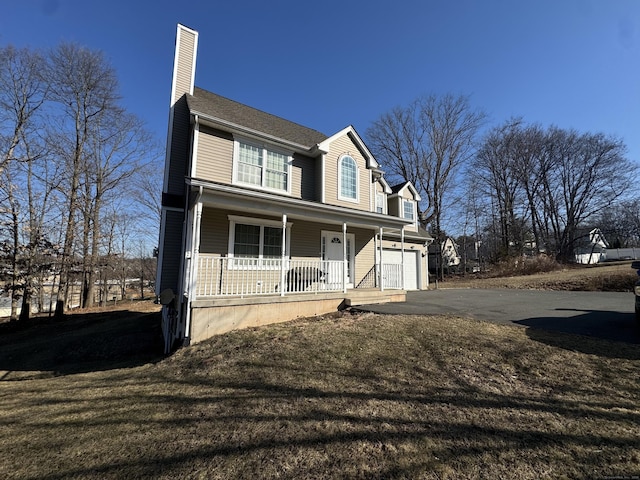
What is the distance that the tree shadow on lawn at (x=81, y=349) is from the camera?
7.41 meters

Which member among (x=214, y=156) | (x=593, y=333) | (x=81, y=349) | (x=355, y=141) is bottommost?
(x=81, y=349)

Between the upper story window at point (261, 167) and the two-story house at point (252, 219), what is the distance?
0.04 meters

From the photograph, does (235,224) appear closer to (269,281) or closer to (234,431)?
(269,281)

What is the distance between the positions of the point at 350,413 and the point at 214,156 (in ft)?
28.7

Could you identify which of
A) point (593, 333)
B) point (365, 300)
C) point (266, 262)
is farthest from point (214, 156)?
point (593, 333)

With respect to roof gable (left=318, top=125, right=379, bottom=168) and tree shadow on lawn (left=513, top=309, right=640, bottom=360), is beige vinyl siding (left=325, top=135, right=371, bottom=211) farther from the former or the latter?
tree shadow on lawn (left=513, top=309, right=640, bottom=360)

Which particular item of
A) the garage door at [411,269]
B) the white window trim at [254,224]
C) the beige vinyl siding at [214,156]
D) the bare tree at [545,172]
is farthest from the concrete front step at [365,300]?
the bare tree at [545,172]

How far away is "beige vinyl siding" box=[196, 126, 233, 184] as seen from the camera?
9281 mm

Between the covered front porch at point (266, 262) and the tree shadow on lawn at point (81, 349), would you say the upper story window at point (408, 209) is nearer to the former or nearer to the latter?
the covered front porch at point (266, 262)

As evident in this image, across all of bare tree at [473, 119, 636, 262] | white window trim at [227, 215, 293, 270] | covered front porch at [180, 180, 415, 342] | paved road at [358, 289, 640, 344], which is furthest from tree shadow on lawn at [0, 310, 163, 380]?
bare tree at [473, 119, 636, 262]

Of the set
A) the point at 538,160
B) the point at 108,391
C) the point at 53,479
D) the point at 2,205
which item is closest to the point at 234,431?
the point at 53,479

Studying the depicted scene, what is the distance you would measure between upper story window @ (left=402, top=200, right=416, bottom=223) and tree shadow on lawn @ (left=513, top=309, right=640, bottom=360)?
11031 mm

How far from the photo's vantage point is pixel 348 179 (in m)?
12.3

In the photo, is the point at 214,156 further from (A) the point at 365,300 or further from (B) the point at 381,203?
(B) the point at 381,203
